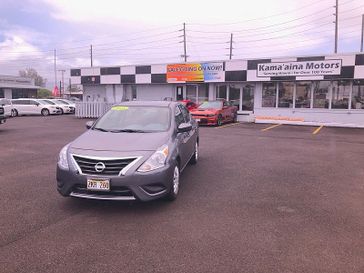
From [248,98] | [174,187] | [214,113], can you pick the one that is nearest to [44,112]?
[214,113]

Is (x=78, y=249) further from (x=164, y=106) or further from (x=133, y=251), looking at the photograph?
(x=164, y=106)

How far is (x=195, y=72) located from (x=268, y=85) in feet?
15.4

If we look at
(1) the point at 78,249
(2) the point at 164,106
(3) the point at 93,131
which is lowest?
(1) the point at 78,249

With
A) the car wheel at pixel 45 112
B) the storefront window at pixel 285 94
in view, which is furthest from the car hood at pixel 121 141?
the car wheel at pixel 45 112

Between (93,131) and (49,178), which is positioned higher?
(93,131)

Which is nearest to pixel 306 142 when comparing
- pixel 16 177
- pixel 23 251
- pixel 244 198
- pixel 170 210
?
pixel 244 198

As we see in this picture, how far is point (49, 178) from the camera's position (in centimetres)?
621

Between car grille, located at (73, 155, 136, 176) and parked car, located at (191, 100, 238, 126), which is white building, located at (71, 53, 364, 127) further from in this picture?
car grille, located at (73, 155, 136, 176)

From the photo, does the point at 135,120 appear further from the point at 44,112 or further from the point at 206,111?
the point at 44,112

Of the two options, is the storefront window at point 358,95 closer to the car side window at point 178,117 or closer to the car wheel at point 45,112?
the car side window at point 178,117

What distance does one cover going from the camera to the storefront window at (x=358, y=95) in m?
17.4

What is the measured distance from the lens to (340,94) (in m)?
18.0

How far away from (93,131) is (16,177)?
82.0 inches

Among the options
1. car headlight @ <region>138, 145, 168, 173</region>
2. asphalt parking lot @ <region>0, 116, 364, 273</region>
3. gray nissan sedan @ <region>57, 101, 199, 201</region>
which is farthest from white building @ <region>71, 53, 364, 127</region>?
car headlight @ <region>138, 145, 168, 173</region>
